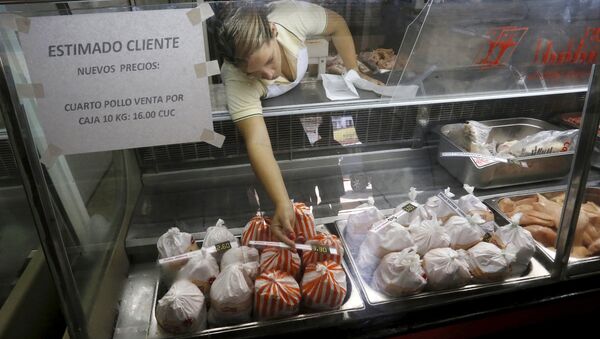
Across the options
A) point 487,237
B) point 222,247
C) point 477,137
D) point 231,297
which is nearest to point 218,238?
point 222,247

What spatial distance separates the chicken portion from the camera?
1.47 m

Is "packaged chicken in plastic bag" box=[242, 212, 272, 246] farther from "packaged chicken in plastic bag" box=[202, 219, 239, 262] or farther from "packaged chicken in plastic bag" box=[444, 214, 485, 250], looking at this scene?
"packaged chicken in plastic bag" box=[444, 214, 485, 250]

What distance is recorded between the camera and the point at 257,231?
1303 millimetres

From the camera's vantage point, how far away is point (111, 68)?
861 mm

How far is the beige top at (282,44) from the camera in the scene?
3.49 ft

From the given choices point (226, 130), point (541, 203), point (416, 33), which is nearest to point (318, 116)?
point (226, 130)

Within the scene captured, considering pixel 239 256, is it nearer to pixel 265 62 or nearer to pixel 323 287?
pixel 323 287

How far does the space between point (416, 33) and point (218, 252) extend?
1007 millimetres

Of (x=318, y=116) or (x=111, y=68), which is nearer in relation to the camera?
(x=111, y=68)

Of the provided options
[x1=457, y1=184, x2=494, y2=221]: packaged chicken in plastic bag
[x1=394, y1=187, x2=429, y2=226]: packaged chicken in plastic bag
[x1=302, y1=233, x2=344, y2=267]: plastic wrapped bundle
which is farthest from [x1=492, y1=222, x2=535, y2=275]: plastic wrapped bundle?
[x1=302, y1=233, x2=344, y2=267]: plastic wrapped bundle

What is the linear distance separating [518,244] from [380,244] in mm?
490

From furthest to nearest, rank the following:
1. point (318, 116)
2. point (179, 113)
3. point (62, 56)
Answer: point (318, 116)
point (179, 113)
point (62, 56)

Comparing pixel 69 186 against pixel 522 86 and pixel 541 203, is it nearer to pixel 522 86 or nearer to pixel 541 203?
pixel 522 86

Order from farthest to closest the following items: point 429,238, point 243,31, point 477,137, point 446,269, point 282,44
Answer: point 477,137, point 429,238, point 446,269, point 282,44, point 243,31
